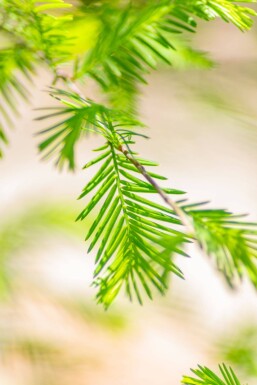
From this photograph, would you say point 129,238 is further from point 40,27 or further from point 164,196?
point 40,27

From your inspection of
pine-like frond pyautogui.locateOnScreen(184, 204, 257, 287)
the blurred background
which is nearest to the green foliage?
pine-like frond pyautogui.locateOnScreen(184, 204, 257, 287)

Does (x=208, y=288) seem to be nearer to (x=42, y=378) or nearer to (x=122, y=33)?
(x=42, y=378)

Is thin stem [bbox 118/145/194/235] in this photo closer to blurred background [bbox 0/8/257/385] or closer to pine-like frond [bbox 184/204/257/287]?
pine-like frond [bbox 184/204/257/287]

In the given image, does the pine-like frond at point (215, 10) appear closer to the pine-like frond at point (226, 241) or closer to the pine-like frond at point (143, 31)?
the pine-like frond at point (143, 31)

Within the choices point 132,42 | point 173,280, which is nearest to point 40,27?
point 132,42

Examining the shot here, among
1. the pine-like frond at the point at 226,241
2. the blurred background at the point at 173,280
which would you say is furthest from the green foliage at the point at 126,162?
the blurred background at the point at 173,280
